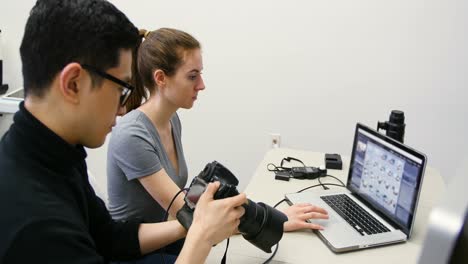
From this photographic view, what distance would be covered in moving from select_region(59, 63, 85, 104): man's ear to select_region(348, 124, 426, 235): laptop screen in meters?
0.84

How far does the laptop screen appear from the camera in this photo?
1.08 m

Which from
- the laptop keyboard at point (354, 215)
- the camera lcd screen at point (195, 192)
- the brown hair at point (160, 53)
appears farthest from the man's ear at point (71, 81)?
the laptop keyboard at point (354, 215)

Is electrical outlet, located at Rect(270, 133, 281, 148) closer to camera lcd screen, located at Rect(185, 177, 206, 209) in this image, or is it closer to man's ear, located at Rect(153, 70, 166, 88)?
man's ear, located at Rect(153, 70, 166, 88)

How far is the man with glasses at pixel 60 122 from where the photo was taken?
2.19 ft

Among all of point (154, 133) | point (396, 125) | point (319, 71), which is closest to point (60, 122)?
point (154, 133)

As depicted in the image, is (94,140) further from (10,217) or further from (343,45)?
(343,45)

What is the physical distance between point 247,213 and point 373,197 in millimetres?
511

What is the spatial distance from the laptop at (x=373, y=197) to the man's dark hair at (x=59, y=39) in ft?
2.47

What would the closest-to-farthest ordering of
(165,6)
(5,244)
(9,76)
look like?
(5,244), (165,6), (9,76)

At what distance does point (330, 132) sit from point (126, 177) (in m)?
1.31

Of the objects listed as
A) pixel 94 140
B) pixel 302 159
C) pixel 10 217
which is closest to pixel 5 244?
pixel 10 217

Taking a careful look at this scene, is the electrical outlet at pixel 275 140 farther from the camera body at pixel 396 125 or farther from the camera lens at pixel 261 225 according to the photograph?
the camera lens at pixel 261 225

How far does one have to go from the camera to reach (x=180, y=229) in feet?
3.63

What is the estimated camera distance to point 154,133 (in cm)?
136
